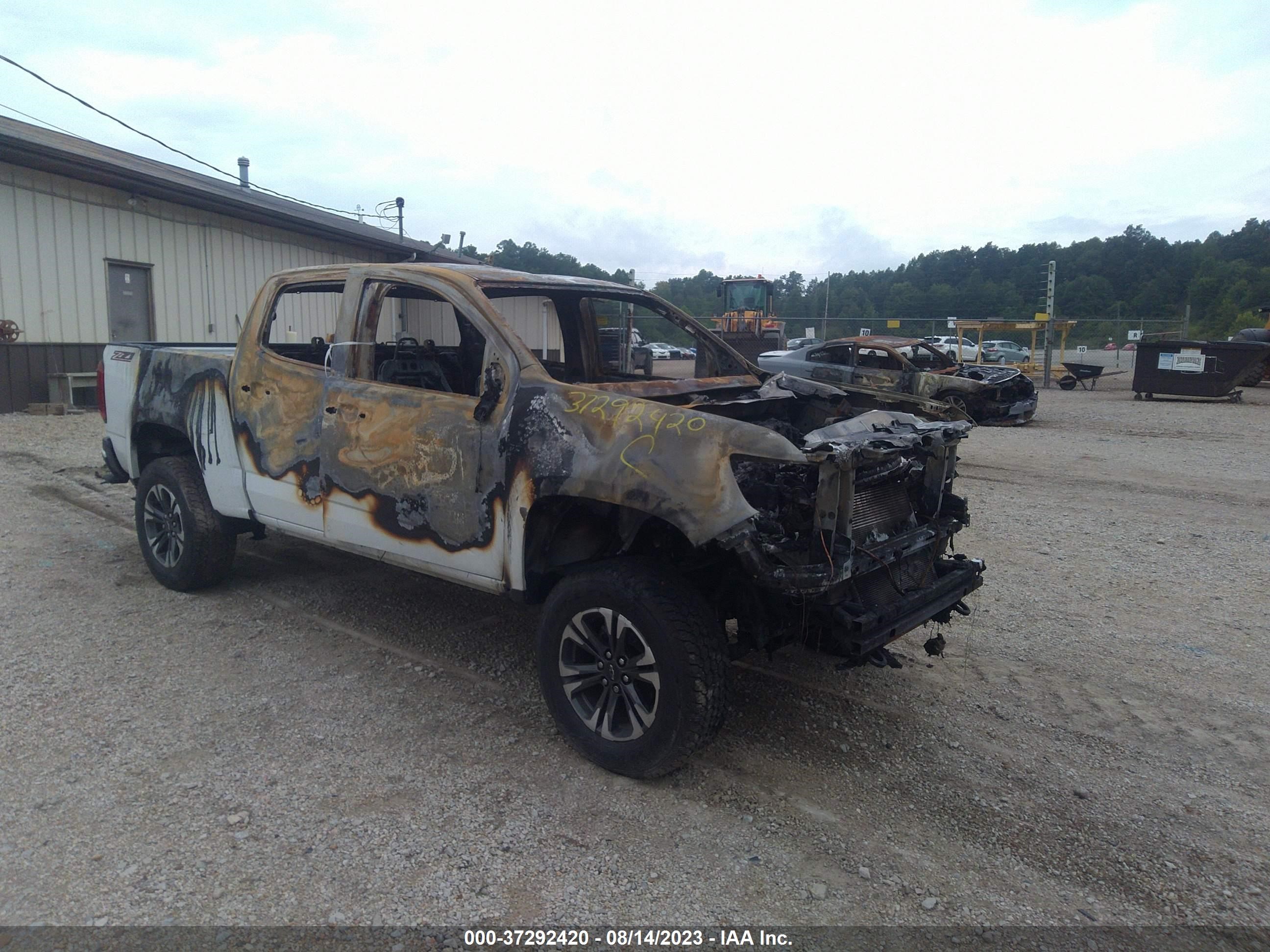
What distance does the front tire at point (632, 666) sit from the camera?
3.16 metres

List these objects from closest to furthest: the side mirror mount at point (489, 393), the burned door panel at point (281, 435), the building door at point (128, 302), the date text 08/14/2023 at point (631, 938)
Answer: the date text 08/14/2023 at point (631, 938), the side mirror mount at point (489, 393), the burned door panel at point (281, 435), the building door at point (128, 302)

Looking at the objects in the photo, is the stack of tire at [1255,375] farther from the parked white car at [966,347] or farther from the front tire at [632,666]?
the front tire at [632,666]

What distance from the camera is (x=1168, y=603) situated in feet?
17.9

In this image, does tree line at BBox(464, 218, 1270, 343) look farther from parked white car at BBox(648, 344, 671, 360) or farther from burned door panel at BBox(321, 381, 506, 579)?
burned door panel at BBox(321, 381, 506, 579)

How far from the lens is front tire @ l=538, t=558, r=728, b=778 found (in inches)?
124

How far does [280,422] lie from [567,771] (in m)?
→ 2.52

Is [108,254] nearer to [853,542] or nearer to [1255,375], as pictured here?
[853,542]

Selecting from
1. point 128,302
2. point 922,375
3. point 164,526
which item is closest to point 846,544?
point 164,526

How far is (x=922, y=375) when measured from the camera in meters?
14.2

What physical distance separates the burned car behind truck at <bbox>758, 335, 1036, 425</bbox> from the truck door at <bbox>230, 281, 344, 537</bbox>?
34.9 ft

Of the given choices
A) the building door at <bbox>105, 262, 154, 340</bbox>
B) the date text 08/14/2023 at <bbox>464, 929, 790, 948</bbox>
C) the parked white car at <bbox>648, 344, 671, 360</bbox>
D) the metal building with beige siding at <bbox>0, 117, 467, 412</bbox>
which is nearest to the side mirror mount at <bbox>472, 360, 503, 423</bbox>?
the date text 08/14/2023 at <bbox>464, 929, 790, 948</bbox>

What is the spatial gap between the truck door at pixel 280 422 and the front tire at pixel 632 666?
1.73 m

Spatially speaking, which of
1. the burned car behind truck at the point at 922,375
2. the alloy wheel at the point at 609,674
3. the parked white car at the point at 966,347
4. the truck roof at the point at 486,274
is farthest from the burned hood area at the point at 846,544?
the parked white car at the point at 966,347

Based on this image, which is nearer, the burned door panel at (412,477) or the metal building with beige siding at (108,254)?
the burned door panel at (412,477)
